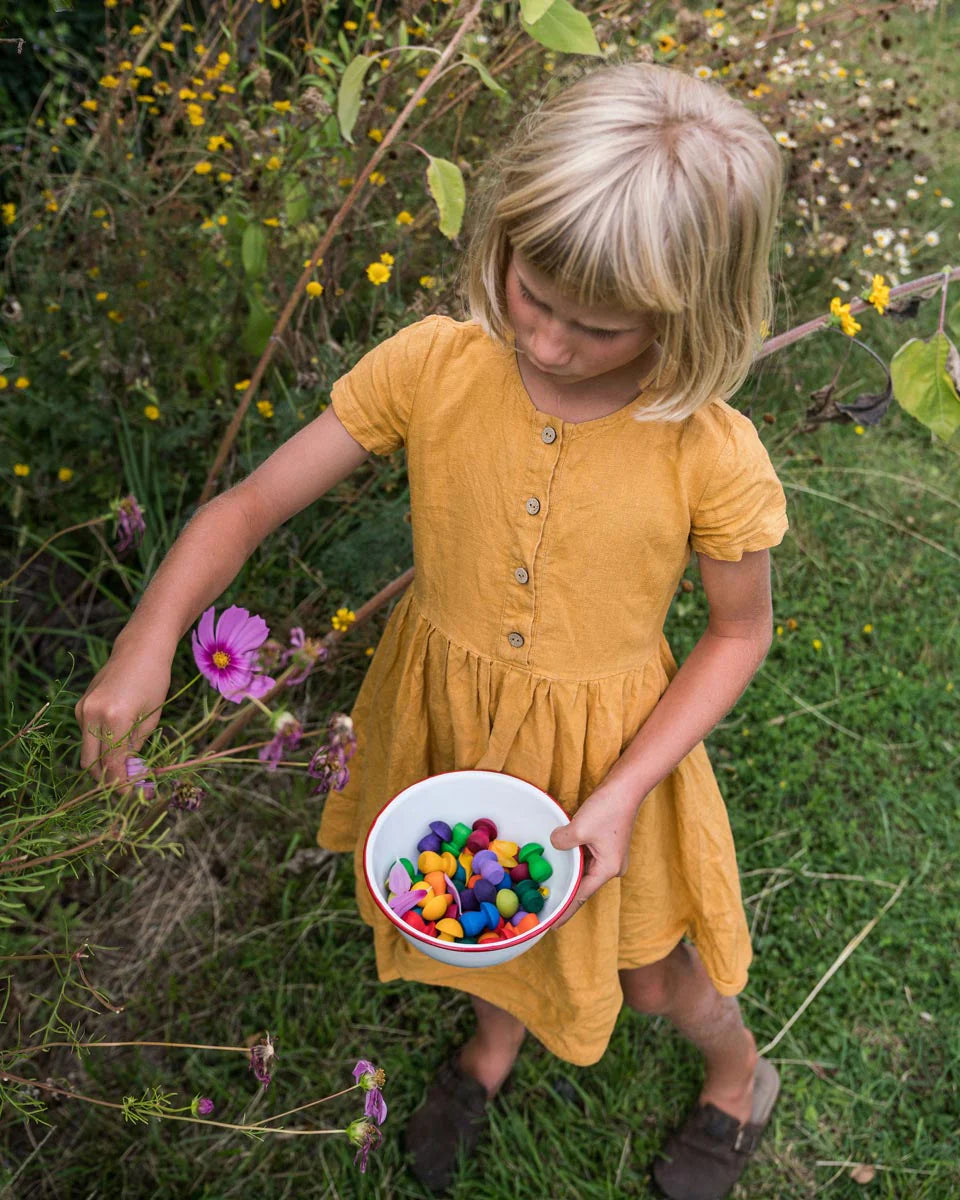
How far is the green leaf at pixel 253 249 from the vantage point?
5.59 ft

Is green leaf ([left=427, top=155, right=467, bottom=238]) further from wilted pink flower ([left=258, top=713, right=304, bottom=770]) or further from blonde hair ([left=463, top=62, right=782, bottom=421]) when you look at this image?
wilted pink flower ([left=258, top=713, right=304, bottom=770])

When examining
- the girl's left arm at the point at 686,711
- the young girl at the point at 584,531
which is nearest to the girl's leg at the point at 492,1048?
the young girl at the point at 584,531

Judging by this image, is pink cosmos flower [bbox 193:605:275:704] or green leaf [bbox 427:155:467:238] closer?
pink cosmos flower [bbox 193:605:275:704]

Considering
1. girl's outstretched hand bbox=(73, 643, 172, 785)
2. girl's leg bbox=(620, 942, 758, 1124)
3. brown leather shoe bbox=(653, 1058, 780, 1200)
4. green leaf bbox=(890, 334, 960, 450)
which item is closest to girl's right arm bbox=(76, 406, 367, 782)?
girl's outstretched hand bbox=(73, 643, 172, 785)

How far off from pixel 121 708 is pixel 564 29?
→ 0.90m

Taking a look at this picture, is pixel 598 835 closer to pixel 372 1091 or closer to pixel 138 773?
pixel 372 1091

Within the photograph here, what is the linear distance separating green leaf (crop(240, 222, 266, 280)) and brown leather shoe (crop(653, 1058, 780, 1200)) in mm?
1517

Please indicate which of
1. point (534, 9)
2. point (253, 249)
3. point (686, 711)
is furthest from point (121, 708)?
point (253, 249)

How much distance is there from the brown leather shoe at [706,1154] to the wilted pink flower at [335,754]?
119cm

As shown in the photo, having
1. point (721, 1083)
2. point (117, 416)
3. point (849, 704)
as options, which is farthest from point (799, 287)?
point (721, 1083)

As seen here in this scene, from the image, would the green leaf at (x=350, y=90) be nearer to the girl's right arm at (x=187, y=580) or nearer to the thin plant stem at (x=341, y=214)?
the thin plant stem at (x=341, y=214)

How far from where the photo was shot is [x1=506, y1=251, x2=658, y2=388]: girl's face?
92 centimetres

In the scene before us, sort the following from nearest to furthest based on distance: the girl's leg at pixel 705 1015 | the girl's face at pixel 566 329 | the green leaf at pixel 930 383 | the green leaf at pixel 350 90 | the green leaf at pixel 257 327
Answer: the girl's face at pixel 566 329 < the green leaf at pixel 930 383 < the green leaf at pixel 350 90 < the girl's leg at pixel 705 1015 < the green leaf at pixel 257 327

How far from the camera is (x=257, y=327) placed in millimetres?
1825
